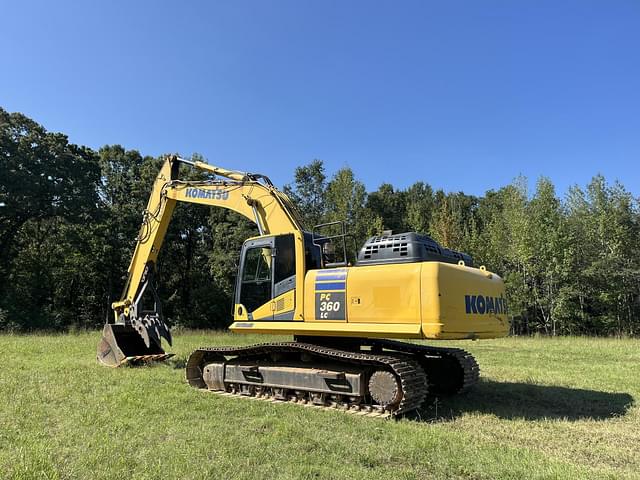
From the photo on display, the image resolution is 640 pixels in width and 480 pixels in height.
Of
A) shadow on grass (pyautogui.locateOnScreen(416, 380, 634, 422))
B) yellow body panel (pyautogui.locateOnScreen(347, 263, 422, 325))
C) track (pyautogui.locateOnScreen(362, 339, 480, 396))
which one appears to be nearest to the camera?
yellow body panel (pyautogui.locateOnScreen(347, 263, 422, 325))

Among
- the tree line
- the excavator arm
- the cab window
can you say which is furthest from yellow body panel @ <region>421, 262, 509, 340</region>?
the tree line

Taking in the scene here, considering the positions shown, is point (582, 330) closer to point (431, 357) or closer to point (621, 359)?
point (621, 359)

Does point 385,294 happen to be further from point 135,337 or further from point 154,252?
point 135,337

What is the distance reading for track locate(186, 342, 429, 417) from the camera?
22.3 feet

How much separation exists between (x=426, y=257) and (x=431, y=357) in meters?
2.83

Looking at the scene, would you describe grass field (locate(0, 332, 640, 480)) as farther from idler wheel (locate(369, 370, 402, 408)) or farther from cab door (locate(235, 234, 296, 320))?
cab door (locate(235, 234, 296, 320))

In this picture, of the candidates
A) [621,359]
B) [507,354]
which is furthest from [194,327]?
[621,359]

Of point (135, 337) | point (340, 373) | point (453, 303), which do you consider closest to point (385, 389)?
point (340, 373)

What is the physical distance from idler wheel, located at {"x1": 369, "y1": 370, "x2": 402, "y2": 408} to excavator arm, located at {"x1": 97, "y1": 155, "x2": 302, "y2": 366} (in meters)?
4.24

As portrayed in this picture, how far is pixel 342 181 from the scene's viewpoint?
30.7 metres

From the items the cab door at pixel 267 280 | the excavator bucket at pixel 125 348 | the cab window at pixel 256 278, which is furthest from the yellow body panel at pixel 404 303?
the excavator bucket at pixel 125 348

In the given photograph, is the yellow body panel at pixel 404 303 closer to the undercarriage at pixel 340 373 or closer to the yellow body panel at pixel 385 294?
the yellow body panel at pixel 385 294

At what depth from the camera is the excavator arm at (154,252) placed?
32.8ft

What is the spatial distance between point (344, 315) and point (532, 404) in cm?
356
